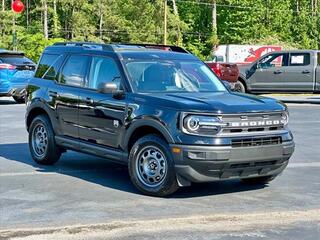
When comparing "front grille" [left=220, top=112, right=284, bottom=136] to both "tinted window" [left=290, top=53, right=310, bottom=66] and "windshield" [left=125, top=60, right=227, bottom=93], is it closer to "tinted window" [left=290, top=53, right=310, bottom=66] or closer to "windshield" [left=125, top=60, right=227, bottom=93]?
"windshield" [left=125, top=60, right=227, bottom=93]

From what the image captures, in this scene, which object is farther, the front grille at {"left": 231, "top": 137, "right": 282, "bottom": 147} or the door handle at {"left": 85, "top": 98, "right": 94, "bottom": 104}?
the door handle at {"left": 85, "top": 98, "right": 94, "bottom": 104}

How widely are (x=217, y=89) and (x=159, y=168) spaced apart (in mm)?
1678

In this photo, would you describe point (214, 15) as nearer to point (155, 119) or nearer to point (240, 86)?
point (240, 86)

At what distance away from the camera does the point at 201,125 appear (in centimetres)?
699

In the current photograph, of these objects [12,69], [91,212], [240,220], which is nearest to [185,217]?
[240,220]

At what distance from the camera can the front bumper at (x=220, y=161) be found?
695 centimetres

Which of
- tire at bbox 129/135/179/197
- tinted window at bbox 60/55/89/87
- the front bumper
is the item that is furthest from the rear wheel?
tinted window at bbox 60/55/89/87

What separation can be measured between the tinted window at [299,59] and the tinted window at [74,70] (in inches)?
606

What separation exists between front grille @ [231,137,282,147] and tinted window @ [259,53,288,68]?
16.2m

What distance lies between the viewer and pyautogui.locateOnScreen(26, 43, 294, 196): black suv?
23.0 feet

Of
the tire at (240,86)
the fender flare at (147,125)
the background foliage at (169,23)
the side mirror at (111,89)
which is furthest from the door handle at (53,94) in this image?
the background foliage at (169,23)

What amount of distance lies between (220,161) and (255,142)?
53 cm

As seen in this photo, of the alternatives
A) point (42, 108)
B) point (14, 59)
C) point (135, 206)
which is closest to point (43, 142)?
point (42, 108)

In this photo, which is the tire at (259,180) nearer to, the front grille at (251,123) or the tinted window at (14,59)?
the front grille at (251,123)
